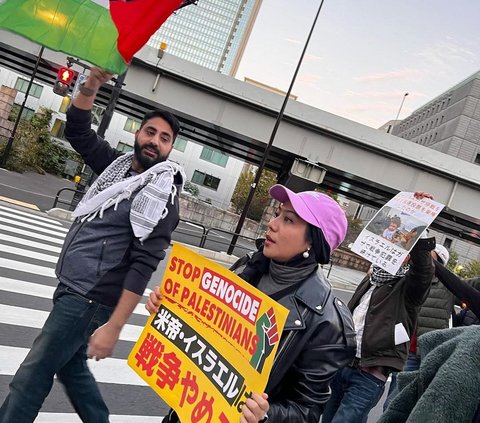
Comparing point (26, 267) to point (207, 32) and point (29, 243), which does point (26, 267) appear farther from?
point (207, 32)

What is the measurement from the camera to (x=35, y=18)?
2.87 meters

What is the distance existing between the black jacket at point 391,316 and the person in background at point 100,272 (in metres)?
1.80

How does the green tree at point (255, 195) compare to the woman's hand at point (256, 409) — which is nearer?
the woman's hand at point (256, 409)

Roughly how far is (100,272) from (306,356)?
3.88 feet

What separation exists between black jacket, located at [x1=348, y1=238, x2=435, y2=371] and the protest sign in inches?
8.9

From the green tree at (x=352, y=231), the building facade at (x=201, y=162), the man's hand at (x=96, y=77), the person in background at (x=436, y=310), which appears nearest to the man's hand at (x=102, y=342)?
the man's hand at (x=96, y=77)

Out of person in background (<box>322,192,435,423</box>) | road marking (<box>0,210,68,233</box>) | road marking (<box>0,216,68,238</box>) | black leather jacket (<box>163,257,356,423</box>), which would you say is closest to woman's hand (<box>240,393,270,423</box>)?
black leather jacket (<box>163,257,356,423</box>)

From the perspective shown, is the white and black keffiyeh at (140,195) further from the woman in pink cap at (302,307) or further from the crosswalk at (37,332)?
the crosswalk at (37,332)

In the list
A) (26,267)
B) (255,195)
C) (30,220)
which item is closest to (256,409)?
(26,267)

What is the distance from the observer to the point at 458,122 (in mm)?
63219

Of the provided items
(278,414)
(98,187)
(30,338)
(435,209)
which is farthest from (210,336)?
(30,338)

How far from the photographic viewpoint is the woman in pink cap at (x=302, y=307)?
1742mm

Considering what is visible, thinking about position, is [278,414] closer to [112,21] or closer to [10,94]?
[112,21]

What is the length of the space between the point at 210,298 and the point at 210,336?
0.16m
